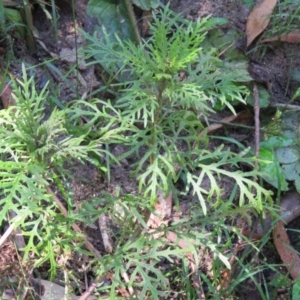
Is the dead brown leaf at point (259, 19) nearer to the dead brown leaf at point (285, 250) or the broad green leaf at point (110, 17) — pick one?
the broad green leaf at point (110, 17)

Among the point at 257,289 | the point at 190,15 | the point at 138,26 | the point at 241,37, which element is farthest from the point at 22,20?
the point at 257,289

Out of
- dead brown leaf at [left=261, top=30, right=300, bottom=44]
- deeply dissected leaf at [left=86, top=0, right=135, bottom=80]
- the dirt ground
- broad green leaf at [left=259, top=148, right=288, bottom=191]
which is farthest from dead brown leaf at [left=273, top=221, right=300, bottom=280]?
deeply dissected leaf at [left=86, top=0, right=135, bottom=80]

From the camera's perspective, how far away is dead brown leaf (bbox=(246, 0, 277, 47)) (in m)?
2.67

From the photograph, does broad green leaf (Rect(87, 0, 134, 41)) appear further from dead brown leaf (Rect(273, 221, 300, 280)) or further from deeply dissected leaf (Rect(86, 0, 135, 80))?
dead brown leaf (Rect(273, 221, 300, 280))

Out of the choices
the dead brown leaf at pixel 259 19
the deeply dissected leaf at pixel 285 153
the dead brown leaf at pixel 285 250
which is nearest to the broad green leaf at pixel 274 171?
the deeply dissected leaf at pixel 285 153

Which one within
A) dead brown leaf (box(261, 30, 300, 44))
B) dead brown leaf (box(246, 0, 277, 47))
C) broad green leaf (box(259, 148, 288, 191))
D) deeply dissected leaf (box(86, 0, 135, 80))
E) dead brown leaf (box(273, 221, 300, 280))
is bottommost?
dead brown leaf (box(273, 221, 300, 280))

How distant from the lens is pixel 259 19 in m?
2.69

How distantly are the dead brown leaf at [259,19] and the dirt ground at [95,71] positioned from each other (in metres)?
0.05

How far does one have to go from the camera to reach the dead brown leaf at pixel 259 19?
267cm

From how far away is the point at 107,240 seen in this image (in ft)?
7.02

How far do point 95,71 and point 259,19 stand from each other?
82 centimetres

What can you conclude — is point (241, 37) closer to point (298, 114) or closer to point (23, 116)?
point (298, 114)

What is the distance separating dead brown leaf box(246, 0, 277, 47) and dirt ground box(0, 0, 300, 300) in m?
0.05

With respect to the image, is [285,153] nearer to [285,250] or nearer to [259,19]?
[285,250]
